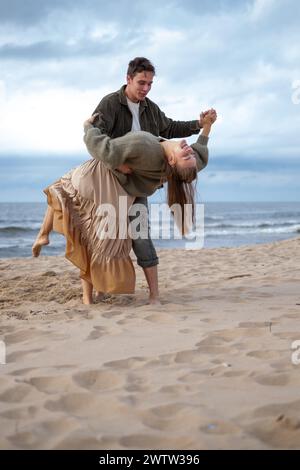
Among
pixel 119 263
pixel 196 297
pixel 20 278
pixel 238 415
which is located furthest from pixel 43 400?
pixel 20 278

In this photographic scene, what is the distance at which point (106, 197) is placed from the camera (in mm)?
4047

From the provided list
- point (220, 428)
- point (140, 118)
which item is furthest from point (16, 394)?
point (140, 118)

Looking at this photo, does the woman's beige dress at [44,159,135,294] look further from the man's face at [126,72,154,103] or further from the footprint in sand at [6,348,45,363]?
the footprint in sand at [6,348,45,363]

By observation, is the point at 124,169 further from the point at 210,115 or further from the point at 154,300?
the point at 154,300

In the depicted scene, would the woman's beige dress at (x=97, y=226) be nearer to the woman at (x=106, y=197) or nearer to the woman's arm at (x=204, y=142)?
the woman at (x=106, y=197)

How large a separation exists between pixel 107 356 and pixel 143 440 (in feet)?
3.24

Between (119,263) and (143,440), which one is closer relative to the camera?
(143,440)

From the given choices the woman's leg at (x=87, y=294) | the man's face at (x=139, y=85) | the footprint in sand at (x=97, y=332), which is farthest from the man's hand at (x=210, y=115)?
the footprint in sand at (x=97, y=332)

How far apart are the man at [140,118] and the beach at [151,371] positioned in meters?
0.45

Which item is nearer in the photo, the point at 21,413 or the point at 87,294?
the point at 21,413

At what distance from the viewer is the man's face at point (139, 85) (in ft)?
13.0

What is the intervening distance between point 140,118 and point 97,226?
961mm

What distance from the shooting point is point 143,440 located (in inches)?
74.5
